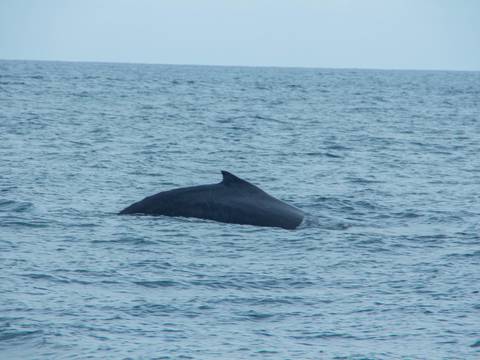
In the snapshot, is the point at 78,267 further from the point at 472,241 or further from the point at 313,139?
the point at 313,139

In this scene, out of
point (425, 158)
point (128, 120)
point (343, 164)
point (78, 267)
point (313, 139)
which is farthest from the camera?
point (128, 120)

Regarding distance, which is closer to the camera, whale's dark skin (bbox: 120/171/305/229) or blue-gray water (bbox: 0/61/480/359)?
blue-gray water (bbox: 0/61/480/359)

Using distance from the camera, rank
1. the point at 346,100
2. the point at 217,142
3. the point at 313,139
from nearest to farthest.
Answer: the point at 217,142 → the point at 313,139 → the point at 346,100

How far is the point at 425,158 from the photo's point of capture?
3036cm

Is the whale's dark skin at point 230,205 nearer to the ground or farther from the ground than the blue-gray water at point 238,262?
farther from the ground

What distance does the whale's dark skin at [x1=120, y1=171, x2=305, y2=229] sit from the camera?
1542 cm

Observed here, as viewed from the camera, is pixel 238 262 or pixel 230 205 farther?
pixel 230 205

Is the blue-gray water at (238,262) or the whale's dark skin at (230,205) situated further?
the whale's dark skin at (230,205)

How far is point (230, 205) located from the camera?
51.2 ft

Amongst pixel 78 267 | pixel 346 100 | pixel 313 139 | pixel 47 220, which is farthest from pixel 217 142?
pixel 346 100

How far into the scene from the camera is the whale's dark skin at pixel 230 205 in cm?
1542

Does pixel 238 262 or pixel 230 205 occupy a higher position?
pixel 230 205

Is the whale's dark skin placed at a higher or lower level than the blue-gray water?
higher

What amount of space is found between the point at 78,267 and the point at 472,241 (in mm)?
6103
